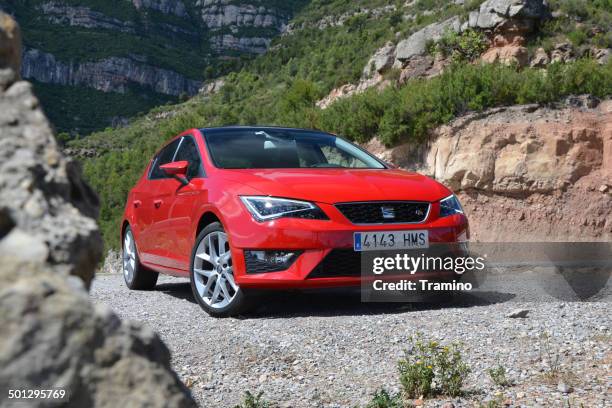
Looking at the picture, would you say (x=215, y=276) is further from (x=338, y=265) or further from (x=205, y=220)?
(x=338, y=265)

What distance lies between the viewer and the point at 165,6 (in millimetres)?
143750

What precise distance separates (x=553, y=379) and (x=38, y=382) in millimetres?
2905

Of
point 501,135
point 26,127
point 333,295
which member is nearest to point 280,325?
point 333,295

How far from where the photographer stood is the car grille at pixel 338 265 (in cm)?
514

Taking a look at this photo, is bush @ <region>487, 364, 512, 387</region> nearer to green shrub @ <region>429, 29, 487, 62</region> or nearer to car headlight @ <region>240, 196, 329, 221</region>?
car headlight @ <region>240, 196, 329, 221</region>

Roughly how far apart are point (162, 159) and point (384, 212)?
126 inches

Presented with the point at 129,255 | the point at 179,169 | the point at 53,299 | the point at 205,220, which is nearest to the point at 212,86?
the point at 129,255

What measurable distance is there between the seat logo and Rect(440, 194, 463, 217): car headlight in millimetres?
505

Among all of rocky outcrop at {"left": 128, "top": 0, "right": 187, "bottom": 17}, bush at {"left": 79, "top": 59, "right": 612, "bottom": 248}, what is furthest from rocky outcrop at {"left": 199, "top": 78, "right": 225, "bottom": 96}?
bush at {"left": 79, "top": 59, "right": 612, "bottom": 248}

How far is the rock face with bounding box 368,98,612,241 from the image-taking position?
14.2 metres

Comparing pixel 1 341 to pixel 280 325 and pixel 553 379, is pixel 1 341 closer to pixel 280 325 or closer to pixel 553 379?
pixel 553 379

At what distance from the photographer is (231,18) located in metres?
142

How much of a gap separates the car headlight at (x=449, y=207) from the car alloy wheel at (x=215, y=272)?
1.76 metres

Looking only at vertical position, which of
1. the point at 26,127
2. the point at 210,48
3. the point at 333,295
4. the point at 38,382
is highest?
the point at 210,48
